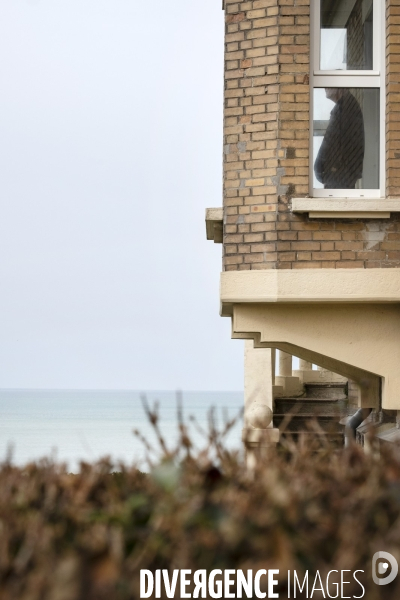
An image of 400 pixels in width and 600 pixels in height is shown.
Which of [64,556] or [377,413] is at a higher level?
[64,556]

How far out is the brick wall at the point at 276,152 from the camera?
700 cm

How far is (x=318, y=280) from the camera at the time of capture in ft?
22.6

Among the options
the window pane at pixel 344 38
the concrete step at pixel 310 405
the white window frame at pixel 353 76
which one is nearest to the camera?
the white window frame at pixel 353 76

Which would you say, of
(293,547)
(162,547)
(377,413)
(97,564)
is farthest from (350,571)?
(377,413)

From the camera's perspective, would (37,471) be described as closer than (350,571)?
No

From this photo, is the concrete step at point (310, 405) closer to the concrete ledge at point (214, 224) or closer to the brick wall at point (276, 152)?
the concrete ledge at point (214, 224)

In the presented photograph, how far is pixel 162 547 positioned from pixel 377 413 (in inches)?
270

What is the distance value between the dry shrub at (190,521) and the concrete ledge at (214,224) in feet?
16.9

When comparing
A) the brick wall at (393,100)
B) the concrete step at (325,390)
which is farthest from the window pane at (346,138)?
the concrete step at (325,390)

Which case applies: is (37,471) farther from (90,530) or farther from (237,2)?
(237,2)

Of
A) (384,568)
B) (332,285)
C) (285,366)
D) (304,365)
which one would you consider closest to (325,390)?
(285,366)

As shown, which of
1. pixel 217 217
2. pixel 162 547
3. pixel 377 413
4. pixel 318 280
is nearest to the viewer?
pixel 162 547

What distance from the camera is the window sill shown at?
22.6 feet

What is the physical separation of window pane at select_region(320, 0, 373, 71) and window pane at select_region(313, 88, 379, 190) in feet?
0.76
